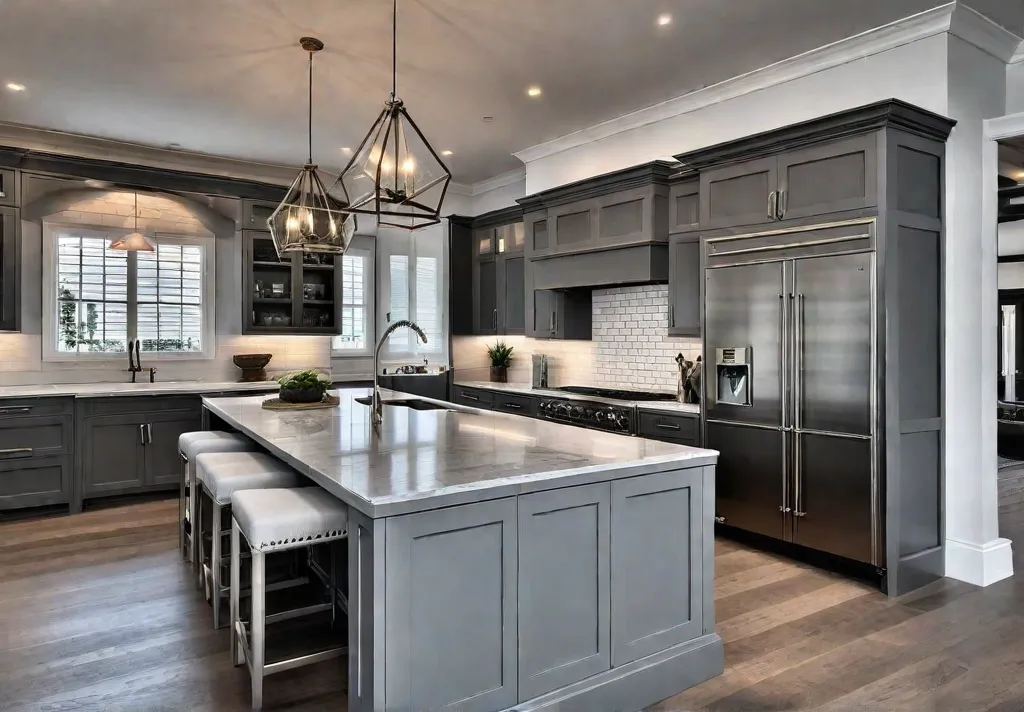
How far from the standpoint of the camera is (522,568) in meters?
2.13

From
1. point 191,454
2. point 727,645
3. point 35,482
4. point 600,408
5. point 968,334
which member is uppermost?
point 968,334

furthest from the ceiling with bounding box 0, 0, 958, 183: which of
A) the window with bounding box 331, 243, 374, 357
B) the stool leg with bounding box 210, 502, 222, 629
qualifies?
the stool leg with bounding box 210, 502, 222, 629

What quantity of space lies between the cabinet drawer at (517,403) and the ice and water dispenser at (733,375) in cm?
199

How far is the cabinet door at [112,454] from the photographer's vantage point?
209 inches

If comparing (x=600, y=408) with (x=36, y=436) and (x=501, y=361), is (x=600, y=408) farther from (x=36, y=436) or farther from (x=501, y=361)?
(x=36, y=436)

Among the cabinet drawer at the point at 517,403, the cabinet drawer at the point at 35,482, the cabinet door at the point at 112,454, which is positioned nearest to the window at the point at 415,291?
the cabinet drawer at the point at 517,403

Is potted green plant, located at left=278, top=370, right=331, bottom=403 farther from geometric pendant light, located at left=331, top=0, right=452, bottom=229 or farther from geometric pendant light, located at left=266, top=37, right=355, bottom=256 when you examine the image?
geometric pendant light, located at left=331, top=0, right=452, bottom=229

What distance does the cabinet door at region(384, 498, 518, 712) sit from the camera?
1.89m

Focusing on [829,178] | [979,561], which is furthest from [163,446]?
[979,561]

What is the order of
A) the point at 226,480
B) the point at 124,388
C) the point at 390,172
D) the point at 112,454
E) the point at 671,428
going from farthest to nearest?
the point at 124,388
the point at 112,454
the point at 671,428
the point at 226,480
the point at 390,172

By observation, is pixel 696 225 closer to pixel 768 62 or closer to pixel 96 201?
pixel 768 62

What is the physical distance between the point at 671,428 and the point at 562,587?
8.51 ft

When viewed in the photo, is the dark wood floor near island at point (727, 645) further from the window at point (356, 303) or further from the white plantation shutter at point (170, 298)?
the window at point (356, 303)

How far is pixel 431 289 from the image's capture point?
24.3ft
